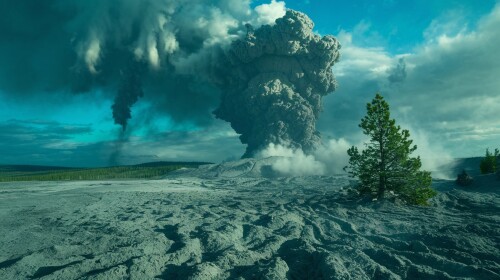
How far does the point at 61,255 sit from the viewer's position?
14.3 metres

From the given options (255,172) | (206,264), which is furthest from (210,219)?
(255,172)

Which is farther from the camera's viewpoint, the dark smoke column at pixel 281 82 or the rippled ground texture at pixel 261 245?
the dark smoke column at pixel 281 82

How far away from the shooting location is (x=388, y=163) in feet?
88.2

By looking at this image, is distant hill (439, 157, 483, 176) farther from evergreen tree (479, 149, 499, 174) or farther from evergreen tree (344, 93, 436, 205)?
evergreen tree (344, 93, 436, 205)

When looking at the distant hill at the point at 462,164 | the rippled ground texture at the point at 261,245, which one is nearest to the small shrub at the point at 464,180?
the rippled ground texture at the point at 261,245

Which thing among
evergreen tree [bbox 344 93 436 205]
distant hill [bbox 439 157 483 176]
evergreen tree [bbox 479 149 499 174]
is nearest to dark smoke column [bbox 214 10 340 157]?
distant hill [bbox 439 157 483 176]

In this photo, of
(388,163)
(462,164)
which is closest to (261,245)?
(388,163)

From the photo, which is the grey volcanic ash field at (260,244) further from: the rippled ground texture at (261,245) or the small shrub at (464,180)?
the small shrub at (464,180)

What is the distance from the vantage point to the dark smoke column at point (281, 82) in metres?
111

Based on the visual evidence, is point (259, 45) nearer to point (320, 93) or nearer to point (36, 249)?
point (320, 93)

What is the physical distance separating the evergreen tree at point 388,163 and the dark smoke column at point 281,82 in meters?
82.8

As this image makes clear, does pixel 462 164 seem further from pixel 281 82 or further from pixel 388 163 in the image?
pixel 388 163

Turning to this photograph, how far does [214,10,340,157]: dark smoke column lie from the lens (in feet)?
364

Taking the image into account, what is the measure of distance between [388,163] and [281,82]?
89.3m
